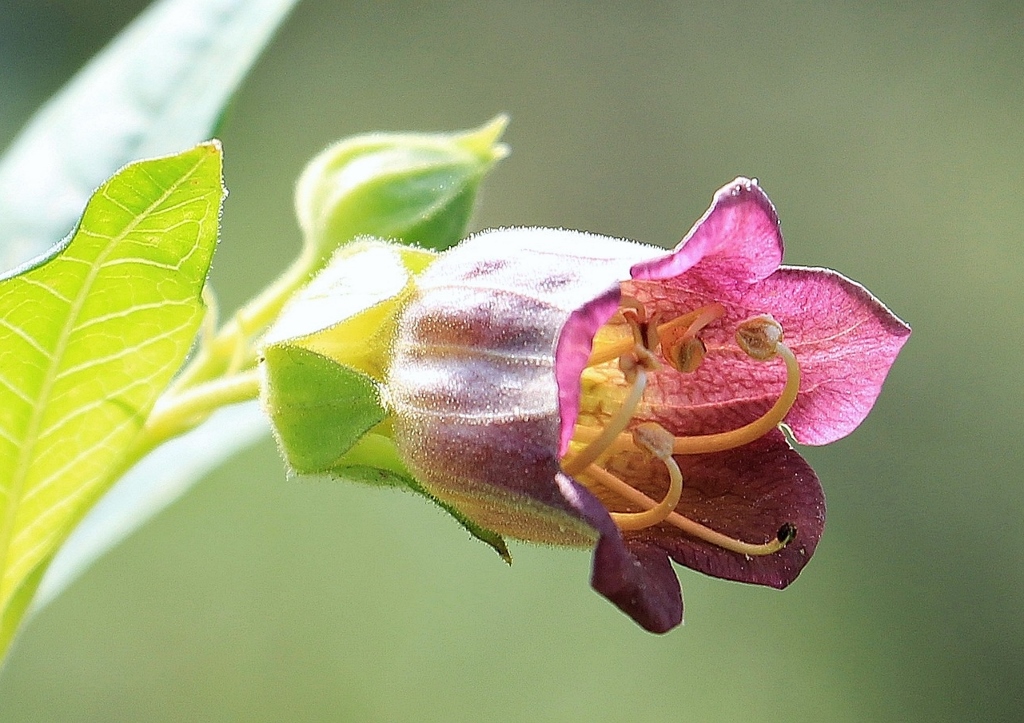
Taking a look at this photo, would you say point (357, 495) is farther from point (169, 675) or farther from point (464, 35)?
point (464, 35)

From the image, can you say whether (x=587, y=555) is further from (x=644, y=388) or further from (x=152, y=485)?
(x=644, y=388)

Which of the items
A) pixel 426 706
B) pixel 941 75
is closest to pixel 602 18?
pixel 941 75

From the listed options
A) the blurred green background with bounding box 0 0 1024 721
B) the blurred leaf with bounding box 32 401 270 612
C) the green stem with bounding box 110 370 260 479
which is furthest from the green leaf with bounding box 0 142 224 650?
the blurred green background with bounding box 0 0 1024 721

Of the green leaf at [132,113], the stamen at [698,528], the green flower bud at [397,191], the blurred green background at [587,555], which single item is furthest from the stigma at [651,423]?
the blurred green background at [587,555]

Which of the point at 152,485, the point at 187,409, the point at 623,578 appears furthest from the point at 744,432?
the point at 152,485

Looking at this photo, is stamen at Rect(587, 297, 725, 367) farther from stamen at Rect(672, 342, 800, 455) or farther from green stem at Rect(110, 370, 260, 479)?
green stem at Rect(110, 370, 260, 479)

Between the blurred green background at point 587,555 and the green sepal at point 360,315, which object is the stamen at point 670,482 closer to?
the green sepal at point 360,315

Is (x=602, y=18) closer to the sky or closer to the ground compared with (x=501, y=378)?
closer to the ground
